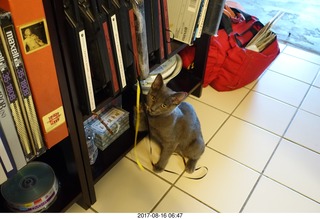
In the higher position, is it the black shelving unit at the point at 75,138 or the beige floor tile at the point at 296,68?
the black shelving unit at the point at 75,138

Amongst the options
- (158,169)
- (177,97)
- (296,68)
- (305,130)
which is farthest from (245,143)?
(296,68)

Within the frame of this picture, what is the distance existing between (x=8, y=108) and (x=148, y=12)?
0.50 m

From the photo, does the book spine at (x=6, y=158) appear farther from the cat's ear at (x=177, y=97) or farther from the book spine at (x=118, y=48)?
the cat's ear at (x=177, y=97)

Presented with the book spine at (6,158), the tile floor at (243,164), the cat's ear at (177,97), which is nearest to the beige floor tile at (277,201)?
the tile floor at (243,164)

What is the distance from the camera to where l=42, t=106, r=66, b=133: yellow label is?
71 centimetres

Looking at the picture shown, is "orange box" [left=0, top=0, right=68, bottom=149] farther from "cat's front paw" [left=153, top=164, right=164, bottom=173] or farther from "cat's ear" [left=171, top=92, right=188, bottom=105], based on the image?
"cat's front paw" [left=153, top=164, right=164, bottom=173]

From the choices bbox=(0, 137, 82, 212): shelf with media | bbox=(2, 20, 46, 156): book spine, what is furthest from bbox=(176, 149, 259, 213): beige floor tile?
bbox=(2, 20, 46, 156): book spine

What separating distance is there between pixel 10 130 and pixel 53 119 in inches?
4.2

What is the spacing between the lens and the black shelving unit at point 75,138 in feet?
2.10

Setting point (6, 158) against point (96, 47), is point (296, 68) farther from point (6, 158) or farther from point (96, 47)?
point (6, 158)

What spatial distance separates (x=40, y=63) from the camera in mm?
616

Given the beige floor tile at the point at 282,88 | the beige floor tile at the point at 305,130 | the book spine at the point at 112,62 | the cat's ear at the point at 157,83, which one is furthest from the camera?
the beige floor tile at the point at 282,88

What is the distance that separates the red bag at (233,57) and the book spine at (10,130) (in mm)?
1069

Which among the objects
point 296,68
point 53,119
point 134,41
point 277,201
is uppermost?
point 134,41
